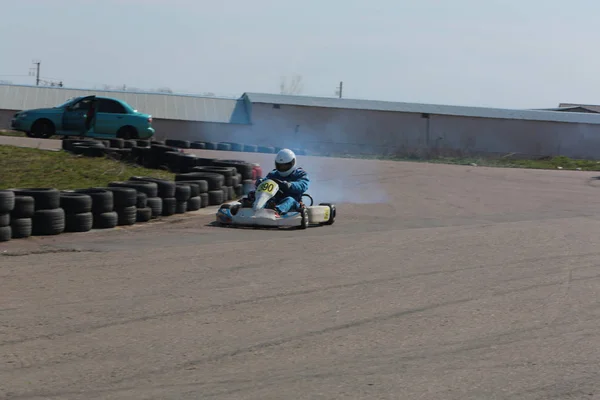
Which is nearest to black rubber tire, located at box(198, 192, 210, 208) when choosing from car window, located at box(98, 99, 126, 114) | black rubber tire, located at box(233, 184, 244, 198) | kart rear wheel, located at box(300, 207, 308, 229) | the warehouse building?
black rubber tire, located at box(233, 184, 244, 198)

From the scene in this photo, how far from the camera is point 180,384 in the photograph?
4613mm

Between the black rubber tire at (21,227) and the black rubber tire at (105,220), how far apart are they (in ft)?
3.68

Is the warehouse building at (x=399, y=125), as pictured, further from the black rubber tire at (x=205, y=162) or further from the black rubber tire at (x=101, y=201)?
the black rubber tire at (x=101, y=201)

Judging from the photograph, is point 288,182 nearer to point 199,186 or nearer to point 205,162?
point 199,186

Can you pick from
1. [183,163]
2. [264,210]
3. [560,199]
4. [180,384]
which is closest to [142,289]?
[180,384]

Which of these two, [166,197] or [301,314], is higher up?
[166,197]

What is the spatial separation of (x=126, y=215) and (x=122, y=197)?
245 mm

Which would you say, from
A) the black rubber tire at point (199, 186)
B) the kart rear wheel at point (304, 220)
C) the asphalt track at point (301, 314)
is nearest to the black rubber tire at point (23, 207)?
the asphalt track at point (301, 314)

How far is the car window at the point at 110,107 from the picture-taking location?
24547 millimetres

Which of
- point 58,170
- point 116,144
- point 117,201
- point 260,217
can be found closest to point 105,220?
point 117,201

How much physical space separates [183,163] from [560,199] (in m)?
7.60

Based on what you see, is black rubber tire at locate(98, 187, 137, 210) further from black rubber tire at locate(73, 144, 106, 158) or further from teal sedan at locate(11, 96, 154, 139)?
teal sedan at locate(11, 96, 154, 139)

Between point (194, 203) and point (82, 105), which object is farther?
point (82, 105)

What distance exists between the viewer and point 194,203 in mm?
13297
